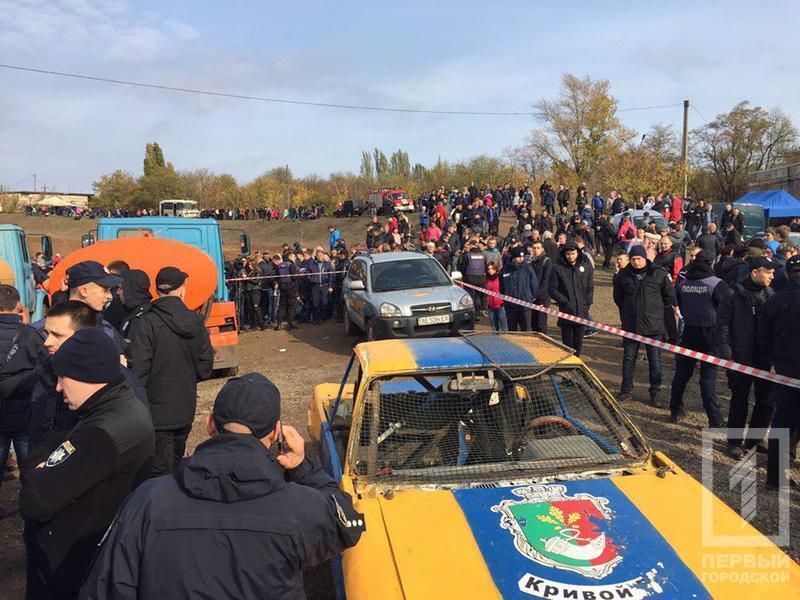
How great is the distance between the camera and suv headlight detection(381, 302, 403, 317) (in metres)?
9.66

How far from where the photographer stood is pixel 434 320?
965cm

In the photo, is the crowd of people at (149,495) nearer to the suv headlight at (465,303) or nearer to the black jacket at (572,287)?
the black jacket at (572,287)

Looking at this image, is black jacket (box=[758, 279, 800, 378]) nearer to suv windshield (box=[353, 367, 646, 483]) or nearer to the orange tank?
suv windshield (box=[353, 367, 646, 483])

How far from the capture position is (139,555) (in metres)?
1.71

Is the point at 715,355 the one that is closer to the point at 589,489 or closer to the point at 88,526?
the point at 589,489

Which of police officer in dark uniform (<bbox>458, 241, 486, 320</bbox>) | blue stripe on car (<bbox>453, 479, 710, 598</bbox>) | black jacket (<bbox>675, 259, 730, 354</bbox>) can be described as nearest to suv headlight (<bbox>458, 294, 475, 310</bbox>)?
police officer in dark uniform (<bbox>458, 241, 486, 320</bbox>)

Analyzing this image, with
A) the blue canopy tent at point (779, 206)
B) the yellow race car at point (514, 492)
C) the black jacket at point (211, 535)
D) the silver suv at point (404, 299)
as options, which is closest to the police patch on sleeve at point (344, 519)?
the black jacket at point (211, 535)

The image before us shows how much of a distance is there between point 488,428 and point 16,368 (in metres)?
3.20

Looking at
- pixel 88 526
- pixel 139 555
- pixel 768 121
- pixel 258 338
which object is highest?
pixel 768 121

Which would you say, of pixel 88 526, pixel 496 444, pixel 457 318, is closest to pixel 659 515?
pixel 496 444

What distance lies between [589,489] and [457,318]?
6921mm

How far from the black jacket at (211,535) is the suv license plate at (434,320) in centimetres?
783

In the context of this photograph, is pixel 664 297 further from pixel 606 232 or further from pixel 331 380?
pixel 606 232

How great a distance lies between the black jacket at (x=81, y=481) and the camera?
2.11 meters
